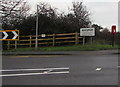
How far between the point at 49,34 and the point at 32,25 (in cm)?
581

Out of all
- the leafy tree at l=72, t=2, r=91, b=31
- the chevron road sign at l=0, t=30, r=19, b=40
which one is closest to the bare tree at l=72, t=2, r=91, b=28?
the leafy tree at l=72, t=2, r=91, b=31

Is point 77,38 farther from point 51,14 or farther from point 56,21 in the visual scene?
point 51,14

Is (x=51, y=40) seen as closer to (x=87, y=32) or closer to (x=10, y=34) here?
(x=87, y=32)

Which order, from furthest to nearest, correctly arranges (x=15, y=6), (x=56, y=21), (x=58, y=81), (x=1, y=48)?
(x=56, y=21), (x=15, y=6), (x=1, y=48), (x=58, y=81)

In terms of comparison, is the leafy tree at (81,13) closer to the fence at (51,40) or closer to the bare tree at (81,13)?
the bare tree at (81,13)

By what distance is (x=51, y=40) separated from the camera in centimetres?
2681

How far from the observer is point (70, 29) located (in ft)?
101

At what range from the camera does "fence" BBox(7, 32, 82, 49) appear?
25.2 m

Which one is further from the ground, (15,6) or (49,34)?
(15,6)

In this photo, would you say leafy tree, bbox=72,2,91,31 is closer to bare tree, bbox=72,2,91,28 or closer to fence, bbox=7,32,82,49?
bare tree, bbox=72,2,91,28

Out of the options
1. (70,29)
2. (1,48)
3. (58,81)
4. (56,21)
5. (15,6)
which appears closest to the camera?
(58,81)

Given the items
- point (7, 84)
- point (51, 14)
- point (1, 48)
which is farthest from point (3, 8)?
point (7, 84)

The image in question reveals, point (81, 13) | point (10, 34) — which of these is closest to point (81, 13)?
point (81, 13)

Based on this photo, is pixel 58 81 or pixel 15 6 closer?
pixel 58 81
